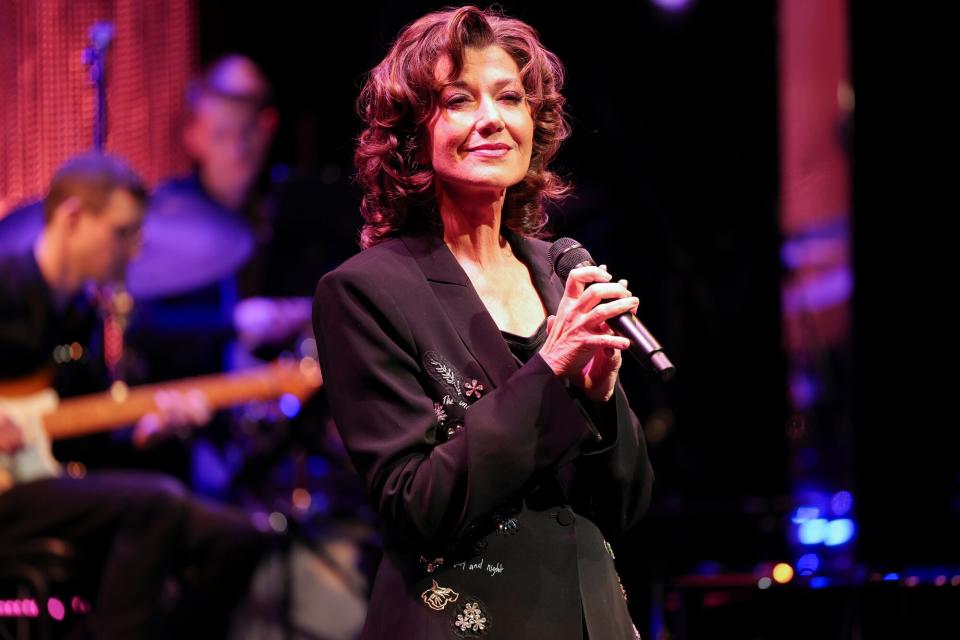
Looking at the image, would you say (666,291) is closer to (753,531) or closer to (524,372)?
(753,531)

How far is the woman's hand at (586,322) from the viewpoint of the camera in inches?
63.7

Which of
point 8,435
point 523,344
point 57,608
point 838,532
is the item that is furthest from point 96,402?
point 838,532

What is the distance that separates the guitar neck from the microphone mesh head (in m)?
3.01

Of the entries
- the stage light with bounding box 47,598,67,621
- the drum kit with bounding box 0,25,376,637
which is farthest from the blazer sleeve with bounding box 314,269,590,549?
the drum kit with bounding box 0,25,376,637

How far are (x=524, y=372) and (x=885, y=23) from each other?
12.2 ft

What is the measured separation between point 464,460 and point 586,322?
261 mm

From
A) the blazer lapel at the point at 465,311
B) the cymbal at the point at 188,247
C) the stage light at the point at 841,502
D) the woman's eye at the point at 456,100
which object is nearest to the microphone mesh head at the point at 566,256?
the blazer lapel at the point at 465,311

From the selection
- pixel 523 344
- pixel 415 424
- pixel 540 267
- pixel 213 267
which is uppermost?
pixel 213 267

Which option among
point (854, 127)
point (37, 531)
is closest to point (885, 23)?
point (854, 127)

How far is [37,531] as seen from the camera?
3992 millimetres

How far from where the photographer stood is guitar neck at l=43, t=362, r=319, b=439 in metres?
4.49

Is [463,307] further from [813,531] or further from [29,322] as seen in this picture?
[813,531]

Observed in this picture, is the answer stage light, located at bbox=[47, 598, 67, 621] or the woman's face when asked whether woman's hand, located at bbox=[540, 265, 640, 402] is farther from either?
stage light, located at bbox=[47, 598, 67, 621]

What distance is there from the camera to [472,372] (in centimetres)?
177
